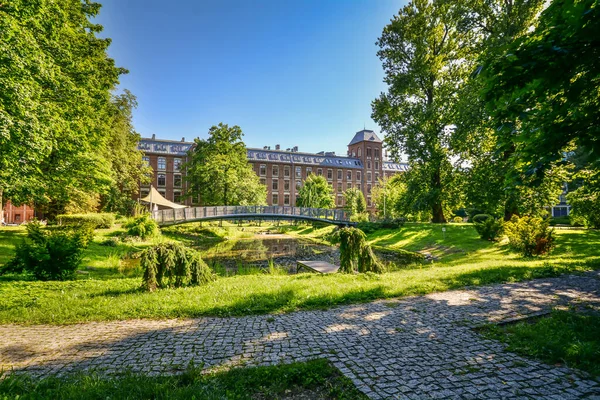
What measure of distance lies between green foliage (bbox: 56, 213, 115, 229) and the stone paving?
1777cm

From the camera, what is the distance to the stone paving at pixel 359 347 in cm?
333

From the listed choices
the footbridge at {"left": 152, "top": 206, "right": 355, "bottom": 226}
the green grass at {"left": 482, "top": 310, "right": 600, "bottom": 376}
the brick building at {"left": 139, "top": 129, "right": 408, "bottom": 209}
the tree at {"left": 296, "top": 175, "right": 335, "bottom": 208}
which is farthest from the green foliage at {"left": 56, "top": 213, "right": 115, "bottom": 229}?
the tree at {"left": 296, "top": 175, "right": 335, "bottom": 208}

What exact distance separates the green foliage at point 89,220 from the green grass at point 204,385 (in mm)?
19306

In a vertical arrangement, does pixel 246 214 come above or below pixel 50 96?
below

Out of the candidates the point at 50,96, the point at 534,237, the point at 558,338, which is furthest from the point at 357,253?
the point at 50,96

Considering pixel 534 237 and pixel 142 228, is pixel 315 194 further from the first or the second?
pixel 534 237

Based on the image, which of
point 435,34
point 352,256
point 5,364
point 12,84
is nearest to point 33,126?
point 12,84

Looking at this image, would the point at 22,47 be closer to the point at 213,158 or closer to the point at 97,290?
the point at 97,290

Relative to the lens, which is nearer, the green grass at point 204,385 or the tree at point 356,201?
the green grass at point 204,385

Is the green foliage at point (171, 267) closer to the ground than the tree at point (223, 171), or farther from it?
closer to the ground

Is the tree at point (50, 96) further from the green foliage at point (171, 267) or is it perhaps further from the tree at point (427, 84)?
the tree at point (427, 84)

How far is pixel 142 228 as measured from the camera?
20.2 m

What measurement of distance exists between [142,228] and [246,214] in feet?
30.2

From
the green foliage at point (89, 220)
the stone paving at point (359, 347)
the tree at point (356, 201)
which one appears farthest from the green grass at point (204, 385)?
the tree at point (356, 201)
